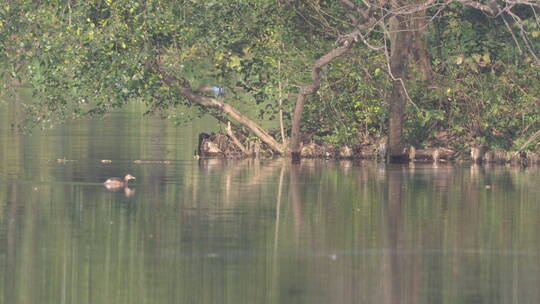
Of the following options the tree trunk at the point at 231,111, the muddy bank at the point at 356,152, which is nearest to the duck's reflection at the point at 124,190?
the tree trunk at the point at 231,111

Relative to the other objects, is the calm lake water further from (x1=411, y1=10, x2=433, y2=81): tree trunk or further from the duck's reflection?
(x1=411, y1=10, x2=433, y2=81): tree trunk

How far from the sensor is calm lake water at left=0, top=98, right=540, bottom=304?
12.3m

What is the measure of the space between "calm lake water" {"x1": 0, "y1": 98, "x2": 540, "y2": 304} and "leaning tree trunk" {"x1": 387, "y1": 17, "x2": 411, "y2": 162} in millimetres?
1992

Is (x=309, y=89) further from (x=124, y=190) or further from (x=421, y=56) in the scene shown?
(x=124, y=190)

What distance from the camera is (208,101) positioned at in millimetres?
32469

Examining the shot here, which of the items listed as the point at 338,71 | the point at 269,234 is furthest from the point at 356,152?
the point at 269,234

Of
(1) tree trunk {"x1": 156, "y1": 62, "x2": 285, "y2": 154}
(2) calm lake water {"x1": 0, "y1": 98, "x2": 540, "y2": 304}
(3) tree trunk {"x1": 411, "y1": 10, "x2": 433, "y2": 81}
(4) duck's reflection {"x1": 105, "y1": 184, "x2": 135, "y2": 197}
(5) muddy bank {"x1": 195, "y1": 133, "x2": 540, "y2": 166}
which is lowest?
(2) calm lake water {"x1": 0, "y1": 98, "x2": 540, "y2": 304}

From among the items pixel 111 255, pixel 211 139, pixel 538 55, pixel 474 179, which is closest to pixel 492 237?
pixel 111 255

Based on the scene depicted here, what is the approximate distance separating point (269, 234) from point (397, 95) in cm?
1507

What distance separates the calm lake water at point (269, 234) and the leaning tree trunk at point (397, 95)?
1992mm

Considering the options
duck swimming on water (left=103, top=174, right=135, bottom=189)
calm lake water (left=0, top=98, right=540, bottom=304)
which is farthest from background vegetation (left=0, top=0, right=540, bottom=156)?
duck swimming on water (left=103, top=174, right=135, bottom=189)

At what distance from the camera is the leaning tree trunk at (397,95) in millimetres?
31016

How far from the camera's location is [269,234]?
53.9ft

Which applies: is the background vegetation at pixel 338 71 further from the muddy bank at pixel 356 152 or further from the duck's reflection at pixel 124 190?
the duck's reflection at pixel 124 190
